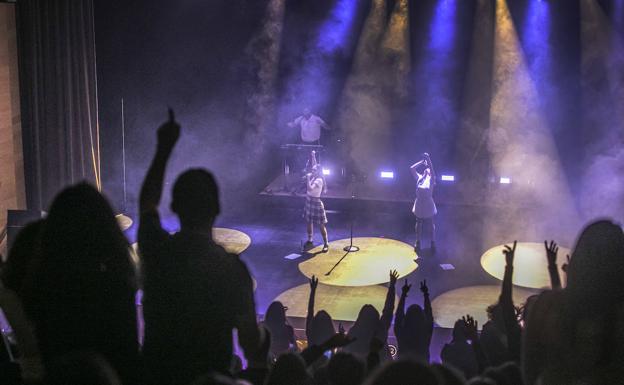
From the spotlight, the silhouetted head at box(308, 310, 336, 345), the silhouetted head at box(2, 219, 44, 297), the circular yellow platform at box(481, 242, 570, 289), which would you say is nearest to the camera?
the silhouetted head at box(2, 219, 44, 297)

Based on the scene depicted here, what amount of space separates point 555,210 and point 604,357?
857 cm

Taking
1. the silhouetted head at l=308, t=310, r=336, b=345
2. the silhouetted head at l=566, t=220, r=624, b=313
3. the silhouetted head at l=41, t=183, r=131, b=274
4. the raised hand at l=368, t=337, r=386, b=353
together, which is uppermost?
the silhouetted head at l=41, t=183, r=131, b=274

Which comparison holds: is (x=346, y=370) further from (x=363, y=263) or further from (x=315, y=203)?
(x=315, y=203)

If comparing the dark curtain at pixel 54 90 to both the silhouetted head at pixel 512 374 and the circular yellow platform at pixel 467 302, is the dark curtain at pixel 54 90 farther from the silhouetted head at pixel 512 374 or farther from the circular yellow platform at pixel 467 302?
the silhouetted head at pixel 512 374

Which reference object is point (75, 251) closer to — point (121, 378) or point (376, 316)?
point (121, 378)

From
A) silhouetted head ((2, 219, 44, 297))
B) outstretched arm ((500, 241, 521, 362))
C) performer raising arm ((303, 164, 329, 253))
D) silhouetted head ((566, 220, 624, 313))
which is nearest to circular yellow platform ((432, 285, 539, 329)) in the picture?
performer raising arm ((303, 164, 329, 253))

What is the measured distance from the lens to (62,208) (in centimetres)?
197

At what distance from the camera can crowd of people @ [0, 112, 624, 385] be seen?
2016 mm

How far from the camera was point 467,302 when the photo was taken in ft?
22.9

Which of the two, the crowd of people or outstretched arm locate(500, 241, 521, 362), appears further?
outstretched arm locate(500, 241, 521, 362)

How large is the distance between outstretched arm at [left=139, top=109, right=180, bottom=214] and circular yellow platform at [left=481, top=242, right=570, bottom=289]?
469 centimetres

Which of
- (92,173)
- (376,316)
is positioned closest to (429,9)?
(92,173)

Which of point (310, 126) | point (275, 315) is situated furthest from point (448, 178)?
point (275, 315)

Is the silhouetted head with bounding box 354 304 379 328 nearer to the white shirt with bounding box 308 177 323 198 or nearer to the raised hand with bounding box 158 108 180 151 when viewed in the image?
the raised hand with bounding box 158 108 180 151
